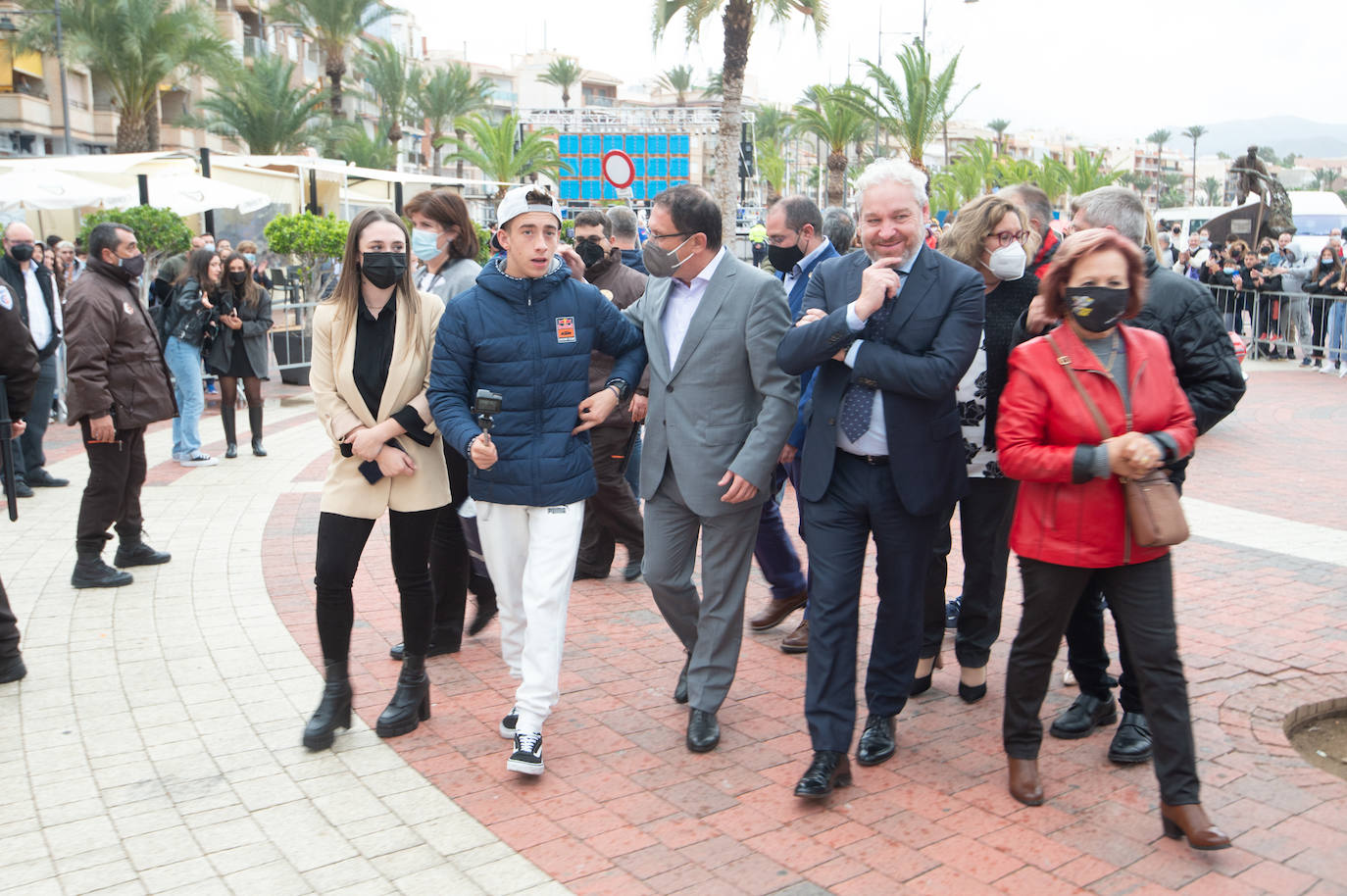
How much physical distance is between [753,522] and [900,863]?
1.42 metres

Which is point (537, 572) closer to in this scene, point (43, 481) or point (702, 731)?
point (702, 731)

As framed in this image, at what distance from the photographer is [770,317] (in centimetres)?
423

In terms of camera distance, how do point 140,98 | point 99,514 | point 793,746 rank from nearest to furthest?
point 793,746 → point 99,514 → point 140,98

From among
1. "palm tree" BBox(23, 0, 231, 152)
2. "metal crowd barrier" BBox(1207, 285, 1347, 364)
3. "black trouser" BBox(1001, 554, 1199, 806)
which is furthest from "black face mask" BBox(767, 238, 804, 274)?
"palm tree" BBox(23, 0, 231, 152)

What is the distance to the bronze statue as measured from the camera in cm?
2406

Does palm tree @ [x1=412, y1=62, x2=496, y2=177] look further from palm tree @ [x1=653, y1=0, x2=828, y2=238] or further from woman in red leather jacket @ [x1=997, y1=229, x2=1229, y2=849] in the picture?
woman in red leather jacket @ [x1=997, y1=229, x2=1229, y2=849]

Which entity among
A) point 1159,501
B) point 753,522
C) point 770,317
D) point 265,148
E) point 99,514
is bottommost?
point 99,514

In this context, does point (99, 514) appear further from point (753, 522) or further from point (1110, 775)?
point (1110, 775)

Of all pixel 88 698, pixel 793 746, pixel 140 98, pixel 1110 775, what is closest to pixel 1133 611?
pixel 1110 775

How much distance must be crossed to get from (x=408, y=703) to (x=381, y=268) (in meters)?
1.75

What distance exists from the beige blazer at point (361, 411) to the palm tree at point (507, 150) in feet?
132

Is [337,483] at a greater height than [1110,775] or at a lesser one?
greater

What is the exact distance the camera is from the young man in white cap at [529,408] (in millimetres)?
4160

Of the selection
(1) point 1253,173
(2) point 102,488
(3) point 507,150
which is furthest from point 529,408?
(3) point 507,150
